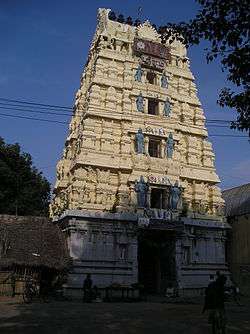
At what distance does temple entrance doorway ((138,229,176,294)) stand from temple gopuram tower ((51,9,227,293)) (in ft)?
0.23

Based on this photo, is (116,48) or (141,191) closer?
(141,191)

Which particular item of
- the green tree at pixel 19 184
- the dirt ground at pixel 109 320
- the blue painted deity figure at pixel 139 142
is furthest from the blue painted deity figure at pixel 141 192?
the green tree at pixel 19 184

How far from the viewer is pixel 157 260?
33156 millimetres

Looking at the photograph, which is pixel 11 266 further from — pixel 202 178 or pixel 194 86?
pixel 194 86

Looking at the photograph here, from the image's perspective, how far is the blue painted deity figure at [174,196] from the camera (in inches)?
1260

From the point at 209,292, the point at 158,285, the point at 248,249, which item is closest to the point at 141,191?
the point at 158,285

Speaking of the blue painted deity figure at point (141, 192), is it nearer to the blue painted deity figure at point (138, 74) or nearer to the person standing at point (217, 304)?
the blue painted deity figure at point (138, 74)

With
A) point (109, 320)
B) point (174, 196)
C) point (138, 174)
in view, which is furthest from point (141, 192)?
point (109, 320)

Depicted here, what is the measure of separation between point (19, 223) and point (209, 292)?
1939 centimetres

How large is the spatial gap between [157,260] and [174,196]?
4879 millimetres

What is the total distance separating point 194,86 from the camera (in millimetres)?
37031

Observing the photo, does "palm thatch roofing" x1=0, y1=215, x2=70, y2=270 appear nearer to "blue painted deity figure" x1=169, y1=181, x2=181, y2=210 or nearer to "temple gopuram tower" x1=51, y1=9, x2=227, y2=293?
"temple gopuram tower" x1=51, y1=9, x2=227, y2=293

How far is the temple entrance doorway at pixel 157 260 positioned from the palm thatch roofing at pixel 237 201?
7318mm

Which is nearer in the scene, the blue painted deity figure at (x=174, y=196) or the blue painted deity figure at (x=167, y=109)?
the blue painted deity figure at (x=174, y=196)
